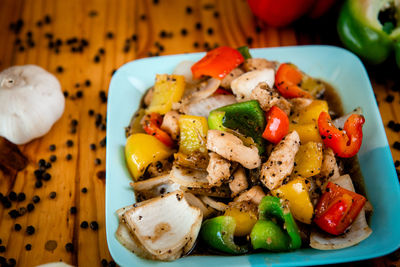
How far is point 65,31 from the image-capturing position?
11.8 feet

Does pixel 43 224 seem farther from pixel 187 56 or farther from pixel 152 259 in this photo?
pixel 187 56

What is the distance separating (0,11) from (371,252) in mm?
3683

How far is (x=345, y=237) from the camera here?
2008 millimetres

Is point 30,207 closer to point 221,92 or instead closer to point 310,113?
point 221,92

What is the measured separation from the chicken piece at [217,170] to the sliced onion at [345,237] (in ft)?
1.80

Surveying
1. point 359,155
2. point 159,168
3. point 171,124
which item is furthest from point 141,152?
point 359,155

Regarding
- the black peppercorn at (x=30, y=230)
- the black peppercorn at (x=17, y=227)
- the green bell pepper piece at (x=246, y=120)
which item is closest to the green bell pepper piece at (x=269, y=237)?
the green bell pepper piece at (x=246, y=120)

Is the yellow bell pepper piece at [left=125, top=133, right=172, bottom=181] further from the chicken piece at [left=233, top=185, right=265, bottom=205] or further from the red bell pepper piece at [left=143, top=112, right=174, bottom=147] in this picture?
the chicken piece at [left=233, top=185, right=265, bottom=205]

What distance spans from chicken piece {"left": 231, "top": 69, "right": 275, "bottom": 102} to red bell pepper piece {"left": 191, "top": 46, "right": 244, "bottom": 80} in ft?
0.43

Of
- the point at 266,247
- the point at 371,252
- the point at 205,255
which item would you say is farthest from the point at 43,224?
the point at 371,252

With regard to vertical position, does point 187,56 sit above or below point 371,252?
above

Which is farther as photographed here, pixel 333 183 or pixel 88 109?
pixel 88 109

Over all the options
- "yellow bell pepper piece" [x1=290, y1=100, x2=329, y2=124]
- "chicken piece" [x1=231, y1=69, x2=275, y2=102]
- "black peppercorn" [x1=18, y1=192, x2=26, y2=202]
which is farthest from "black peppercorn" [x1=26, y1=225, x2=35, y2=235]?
"yellow bell pepper piece" [x1=290, y1=100, x2=329, y2=124]

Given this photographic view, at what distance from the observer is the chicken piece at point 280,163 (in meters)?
2.05
